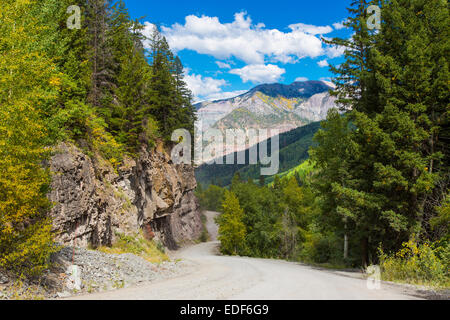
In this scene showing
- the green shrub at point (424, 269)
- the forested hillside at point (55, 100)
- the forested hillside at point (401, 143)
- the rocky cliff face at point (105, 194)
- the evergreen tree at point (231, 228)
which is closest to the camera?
the forested hillside at point (55, 100)

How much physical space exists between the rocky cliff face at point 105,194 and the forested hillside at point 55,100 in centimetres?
116

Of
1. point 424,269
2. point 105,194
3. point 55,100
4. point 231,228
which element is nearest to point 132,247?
point 105,194

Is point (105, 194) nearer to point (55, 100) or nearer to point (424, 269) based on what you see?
point (55, 100)

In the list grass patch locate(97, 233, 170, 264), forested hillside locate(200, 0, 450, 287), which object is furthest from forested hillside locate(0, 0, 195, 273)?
forested hillside locate(200, 0, 450, 287)

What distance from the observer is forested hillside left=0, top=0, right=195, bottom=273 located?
7.64 metres

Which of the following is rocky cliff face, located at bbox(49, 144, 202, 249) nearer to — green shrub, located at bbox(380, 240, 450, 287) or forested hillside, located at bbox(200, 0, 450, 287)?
forested hillside, located at bbox(200, 0, 450, 287)

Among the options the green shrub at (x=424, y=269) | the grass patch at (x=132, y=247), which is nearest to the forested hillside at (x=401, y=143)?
the green shrub at (x=424, y=269)

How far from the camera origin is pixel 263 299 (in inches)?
309

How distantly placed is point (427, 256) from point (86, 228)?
15729mm

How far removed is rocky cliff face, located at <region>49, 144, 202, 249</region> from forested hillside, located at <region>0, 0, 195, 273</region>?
1.16 meters

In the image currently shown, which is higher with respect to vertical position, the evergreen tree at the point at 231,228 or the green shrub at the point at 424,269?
the green shrub at the point at 424,269

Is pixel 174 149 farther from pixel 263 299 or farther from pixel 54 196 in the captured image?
pixel 263 299

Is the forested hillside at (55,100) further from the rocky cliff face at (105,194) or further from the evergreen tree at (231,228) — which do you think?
the evergreen tree at (231,228)

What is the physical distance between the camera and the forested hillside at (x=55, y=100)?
764cm
